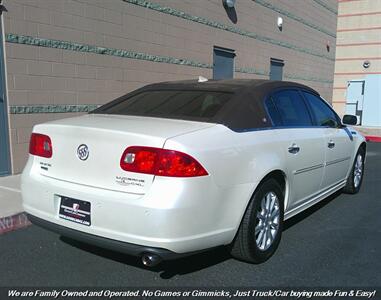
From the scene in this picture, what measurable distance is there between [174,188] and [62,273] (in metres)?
1.31

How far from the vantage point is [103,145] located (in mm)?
2994

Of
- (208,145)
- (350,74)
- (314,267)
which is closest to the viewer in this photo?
(208,145)

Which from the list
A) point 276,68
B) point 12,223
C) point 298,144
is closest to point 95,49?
point 12,223

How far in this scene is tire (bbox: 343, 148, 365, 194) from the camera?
5824mm

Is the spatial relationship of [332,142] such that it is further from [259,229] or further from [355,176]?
[259,229]

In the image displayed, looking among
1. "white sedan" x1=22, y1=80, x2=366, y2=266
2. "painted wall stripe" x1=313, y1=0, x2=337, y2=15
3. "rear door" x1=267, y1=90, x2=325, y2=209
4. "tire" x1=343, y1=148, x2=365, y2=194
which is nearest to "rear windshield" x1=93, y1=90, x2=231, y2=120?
"white sedan" x1=22, y1=80, x2=366, y2=266

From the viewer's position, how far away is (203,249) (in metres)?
2.98

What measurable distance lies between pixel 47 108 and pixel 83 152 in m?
3.89

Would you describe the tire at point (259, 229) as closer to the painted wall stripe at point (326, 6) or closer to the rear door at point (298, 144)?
the rear door at point (298, 144)

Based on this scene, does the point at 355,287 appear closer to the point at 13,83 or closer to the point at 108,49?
the point at 13,83

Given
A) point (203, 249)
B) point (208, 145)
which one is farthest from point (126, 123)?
point (203, 249)

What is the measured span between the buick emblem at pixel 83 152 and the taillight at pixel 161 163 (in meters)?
0.36

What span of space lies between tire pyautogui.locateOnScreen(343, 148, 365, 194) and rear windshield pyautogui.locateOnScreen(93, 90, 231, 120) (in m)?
2.96

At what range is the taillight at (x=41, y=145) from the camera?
332 cm
